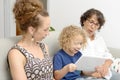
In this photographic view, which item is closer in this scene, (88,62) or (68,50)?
(88,62)

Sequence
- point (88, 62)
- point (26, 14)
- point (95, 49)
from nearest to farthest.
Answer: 1. point (26, 14)
2. point (88, 62)
3. point (95, 49)

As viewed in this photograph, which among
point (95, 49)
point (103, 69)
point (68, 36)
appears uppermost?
point (68, 36)

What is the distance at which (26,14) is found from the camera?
4.52ft

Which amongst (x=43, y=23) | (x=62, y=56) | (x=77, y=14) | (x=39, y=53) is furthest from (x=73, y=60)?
(x=77, y=14)

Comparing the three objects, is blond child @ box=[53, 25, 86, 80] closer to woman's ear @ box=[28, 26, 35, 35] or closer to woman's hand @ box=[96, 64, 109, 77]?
woman's hand @ box=[96, 64, 109, 77]

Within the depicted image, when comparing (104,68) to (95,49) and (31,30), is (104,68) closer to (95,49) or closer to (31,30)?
(95,49)

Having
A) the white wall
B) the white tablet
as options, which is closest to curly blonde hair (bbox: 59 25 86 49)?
the white tablet

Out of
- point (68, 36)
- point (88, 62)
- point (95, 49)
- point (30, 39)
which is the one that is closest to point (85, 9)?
point (95, 49)

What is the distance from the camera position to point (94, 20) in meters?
2.09

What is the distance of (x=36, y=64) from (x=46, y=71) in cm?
9

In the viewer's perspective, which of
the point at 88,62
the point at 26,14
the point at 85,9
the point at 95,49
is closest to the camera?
the point at 26,14

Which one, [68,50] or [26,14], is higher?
[26,14]

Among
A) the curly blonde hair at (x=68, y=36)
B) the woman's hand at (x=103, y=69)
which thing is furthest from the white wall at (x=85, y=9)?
the curly blonde hair at (x=68, y=36)

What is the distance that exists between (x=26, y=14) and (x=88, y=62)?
0.56 m
